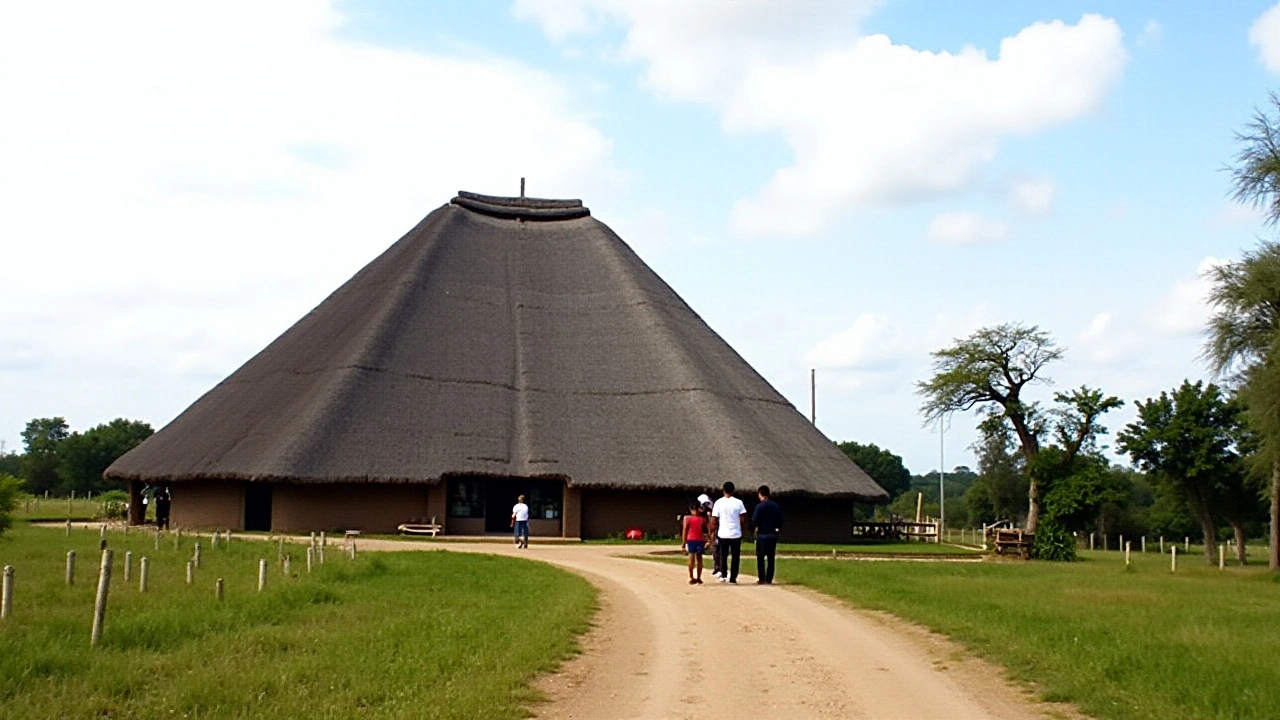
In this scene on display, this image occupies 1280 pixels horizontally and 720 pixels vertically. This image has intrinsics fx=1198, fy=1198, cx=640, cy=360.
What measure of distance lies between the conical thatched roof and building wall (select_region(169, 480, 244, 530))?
1288 mm

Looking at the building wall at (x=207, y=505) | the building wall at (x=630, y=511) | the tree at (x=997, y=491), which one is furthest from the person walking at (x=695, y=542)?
the tree at (x=997, y=491)

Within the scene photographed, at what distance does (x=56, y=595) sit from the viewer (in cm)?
1753

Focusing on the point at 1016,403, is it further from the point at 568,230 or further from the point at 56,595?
the point at 56,595

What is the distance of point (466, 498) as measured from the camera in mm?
43969

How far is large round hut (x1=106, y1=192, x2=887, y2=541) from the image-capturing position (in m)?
41.5

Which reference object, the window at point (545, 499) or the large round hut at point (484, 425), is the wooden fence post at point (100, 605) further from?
the window at point (545, 499)

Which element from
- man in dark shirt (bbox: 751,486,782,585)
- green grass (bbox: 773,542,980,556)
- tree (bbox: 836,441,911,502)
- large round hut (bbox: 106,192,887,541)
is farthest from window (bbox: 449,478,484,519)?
tree (bbox: 836,441,911,502)

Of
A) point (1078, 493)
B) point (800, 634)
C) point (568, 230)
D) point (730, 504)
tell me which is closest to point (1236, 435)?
point (1078, 493)

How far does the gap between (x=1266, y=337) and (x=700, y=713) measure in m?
33.4

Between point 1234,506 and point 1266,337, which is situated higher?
point 1266,337

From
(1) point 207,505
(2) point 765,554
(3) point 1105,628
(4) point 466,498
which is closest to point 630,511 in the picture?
(4) point 466,498

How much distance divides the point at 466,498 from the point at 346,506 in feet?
14.9

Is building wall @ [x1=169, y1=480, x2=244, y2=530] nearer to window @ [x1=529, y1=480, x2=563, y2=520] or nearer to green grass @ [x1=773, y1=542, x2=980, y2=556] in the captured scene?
window @ [x1=529, y1=480, x2=563, y2=520]

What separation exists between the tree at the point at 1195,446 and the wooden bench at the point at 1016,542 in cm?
2342
